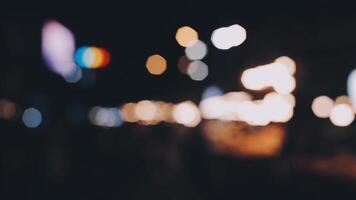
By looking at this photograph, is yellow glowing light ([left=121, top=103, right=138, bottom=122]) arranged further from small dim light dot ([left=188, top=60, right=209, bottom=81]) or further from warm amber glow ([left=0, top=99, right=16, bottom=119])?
warm amber glow ([left=0, top=99, right=16, bottom=119])

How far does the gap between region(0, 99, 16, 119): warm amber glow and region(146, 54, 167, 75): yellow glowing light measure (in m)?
48.4

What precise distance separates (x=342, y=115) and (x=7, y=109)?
659 inches

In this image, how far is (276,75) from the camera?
22594 millimetres

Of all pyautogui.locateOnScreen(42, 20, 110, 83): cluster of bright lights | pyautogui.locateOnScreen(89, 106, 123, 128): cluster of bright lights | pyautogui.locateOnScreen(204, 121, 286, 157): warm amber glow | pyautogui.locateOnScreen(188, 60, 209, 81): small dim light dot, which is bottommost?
pyautogui.locateOnScreen(204, 121, 286, 157): warm amber glow

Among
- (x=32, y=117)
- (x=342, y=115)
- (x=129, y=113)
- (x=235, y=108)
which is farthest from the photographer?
(x=129, y=113)

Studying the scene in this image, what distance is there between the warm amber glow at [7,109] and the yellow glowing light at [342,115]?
14.4m

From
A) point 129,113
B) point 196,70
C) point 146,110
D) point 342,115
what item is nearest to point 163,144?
point 342,115

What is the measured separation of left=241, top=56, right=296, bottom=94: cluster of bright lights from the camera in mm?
20609

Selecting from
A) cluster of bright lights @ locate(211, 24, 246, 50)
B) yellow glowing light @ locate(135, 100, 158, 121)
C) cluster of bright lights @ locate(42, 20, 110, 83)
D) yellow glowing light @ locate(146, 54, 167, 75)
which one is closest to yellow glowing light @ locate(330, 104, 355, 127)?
cluster of bright lights @ locate(211, 24, 246, 50)

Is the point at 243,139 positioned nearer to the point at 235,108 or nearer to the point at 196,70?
the point at 235,108

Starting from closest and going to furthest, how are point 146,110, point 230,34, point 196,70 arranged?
point 230,34 < point 196,70 < point 146,110

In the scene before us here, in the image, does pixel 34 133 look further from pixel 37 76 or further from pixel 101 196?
pixel 101 196

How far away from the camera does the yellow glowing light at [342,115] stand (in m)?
24.2

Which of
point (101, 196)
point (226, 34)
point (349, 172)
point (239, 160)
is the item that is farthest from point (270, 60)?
point (101, 196)
